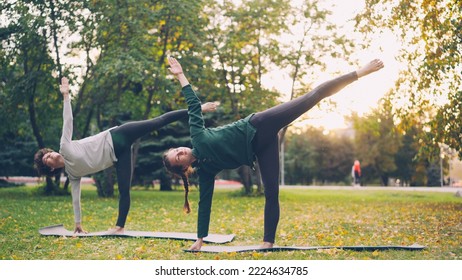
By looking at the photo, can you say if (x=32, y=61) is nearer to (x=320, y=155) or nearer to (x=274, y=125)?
(x=274, y=125)

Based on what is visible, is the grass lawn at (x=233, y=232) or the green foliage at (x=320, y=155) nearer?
the grass lawn at (x=233, y=232)

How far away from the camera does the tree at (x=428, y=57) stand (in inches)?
339

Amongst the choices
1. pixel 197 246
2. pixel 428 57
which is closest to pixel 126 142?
pixel 197 246

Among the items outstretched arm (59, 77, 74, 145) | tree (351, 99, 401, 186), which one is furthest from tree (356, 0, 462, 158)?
tree (351, 99, 401, 186)

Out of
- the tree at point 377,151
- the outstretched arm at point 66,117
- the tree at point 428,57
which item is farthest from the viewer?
the tree at point 377,151

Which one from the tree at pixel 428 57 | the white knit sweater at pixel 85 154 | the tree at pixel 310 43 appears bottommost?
the white knit sweater at pixel 85 154

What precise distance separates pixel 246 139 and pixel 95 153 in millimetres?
1957

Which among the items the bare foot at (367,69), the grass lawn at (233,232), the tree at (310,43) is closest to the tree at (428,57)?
the grass lawn at (233,232)

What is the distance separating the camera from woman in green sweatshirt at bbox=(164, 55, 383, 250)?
4.53 meters

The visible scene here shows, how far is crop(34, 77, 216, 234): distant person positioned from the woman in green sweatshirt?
2.51ft

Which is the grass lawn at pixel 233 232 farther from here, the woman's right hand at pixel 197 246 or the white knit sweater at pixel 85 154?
the white knit sweater at pixel 85 154

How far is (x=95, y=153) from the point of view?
5.56 metres
